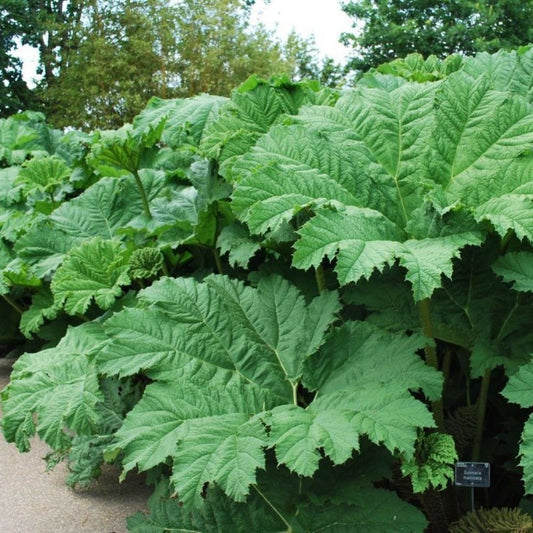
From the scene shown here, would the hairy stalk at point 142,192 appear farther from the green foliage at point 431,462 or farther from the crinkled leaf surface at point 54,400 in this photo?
the green foliage at point 431,462

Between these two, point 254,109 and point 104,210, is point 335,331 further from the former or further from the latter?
point 104,210

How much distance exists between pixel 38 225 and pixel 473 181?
7.25 feet

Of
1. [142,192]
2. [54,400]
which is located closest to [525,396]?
[54,400]

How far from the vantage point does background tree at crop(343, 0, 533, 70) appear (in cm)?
2267

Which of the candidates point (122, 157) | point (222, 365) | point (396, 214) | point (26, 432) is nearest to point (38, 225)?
point (122, 157)

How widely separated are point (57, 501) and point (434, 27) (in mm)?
23841

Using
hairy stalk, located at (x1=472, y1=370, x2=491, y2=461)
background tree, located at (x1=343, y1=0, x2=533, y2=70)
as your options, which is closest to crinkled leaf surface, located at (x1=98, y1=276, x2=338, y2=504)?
hairy stalk, located at (x1=472, y1=370, x2=491, y2=461)

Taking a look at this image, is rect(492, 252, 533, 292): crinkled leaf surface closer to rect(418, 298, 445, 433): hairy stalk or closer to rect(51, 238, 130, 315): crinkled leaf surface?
rect(418, 298, 445, 433): hairy stalk

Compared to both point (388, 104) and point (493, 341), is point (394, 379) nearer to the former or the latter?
point (493, 341)

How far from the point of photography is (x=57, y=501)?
2887 mm

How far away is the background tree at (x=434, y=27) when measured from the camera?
22.7 meters

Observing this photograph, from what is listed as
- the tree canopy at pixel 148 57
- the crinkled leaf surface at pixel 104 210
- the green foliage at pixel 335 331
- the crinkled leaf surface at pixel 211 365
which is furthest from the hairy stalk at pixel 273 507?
the tree canopy at pixel 148 57

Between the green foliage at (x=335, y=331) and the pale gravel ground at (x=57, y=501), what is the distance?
0.15 m

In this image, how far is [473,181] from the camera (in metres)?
2.14
